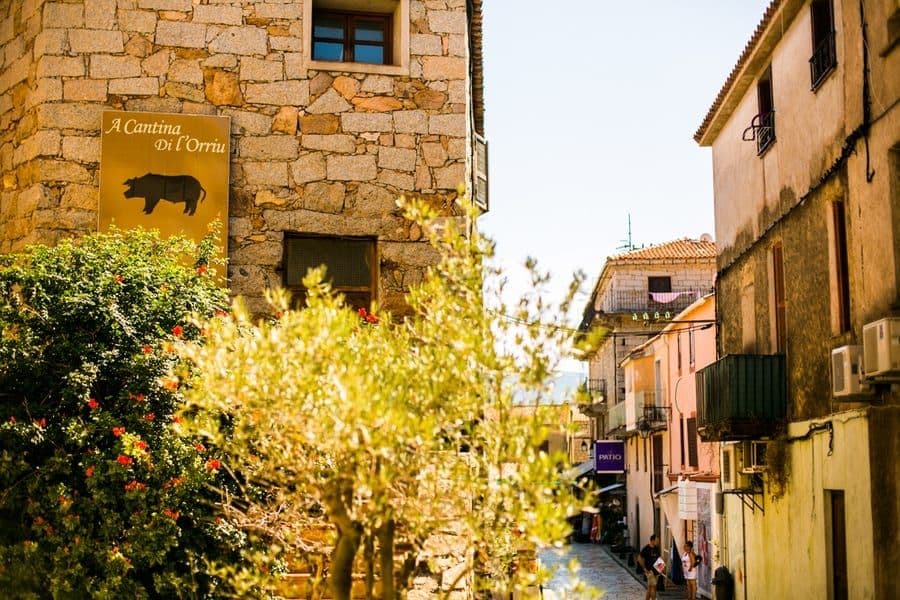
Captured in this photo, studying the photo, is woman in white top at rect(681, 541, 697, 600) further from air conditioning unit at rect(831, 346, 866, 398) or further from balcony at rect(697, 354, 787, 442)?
air conditioning unit at rect(831, 346, 866, 398)

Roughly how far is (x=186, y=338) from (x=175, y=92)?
134 inches

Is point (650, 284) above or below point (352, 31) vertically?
above

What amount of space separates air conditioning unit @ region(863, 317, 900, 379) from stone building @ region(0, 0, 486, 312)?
4334mm

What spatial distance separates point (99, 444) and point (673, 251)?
43.7 meters

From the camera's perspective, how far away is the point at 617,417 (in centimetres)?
4662

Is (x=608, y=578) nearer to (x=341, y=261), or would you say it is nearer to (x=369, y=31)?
(x=341, y=261)

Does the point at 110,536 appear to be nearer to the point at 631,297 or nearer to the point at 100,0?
the point at 100,0

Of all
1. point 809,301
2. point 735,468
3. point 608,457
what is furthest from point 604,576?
point 809,301

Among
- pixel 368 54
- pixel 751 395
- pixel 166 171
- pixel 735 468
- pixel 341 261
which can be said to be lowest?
pixel 735 468

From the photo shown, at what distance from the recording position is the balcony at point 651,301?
4841 cm

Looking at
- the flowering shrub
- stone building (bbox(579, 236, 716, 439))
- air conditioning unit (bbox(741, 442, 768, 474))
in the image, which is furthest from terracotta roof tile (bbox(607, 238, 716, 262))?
the flowering shrub

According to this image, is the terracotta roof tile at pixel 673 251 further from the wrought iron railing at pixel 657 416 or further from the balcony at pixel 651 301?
the wrought iron railing at pixel 657 416

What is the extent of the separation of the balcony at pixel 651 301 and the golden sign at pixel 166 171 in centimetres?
3924

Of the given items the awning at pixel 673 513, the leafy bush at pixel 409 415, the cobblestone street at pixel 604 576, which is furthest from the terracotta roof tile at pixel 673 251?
the leafy bush at pixel 409 415
